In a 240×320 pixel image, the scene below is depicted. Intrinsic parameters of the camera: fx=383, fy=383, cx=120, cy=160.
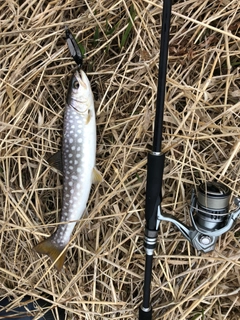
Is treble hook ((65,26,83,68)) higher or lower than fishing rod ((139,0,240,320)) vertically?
higher

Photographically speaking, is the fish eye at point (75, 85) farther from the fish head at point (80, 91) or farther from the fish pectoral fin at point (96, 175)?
the fish pectoral fin at point (96, 175)

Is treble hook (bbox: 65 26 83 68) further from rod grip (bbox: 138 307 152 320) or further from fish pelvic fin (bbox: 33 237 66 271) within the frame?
rod grip (bbox: 138 307 152 320)

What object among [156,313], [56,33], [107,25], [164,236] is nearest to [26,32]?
[56,33]

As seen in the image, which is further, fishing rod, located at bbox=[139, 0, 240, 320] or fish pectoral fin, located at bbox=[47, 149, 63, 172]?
fish pectoral fin, located at bbox=[47, 149, 63, 172]

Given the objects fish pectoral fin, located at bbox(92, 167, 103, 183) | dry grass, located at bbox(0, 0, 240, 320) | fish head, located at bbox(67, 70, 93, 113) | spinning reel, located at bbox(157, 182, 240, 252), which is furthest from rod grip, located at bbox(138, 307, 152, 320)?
fish head, located at bbox(67, 70, 93, 113)

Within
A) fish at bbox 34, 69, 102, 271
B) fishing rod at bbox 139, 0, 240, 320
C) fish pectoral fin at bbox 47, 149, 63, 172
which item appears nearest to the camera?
fishing rod at bbox 139, 0, 240, 320

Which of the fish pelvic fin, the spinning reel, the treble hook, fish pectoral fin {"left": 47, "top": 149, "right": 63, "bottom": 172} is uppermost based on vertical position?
the treble hook

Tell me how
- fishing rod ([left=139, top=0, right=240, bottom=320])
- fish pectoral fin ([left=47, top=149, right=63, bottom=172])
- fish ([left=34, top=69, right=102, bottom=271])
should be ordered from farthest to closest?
1. fish pectoral fin ([left=47, top=149, right=63, bottom=172])
2. fish ([left=34, top=69, right=102, bottom=271])
3. fishing rod ([left=139, top=0, right=240, bottom=320])
